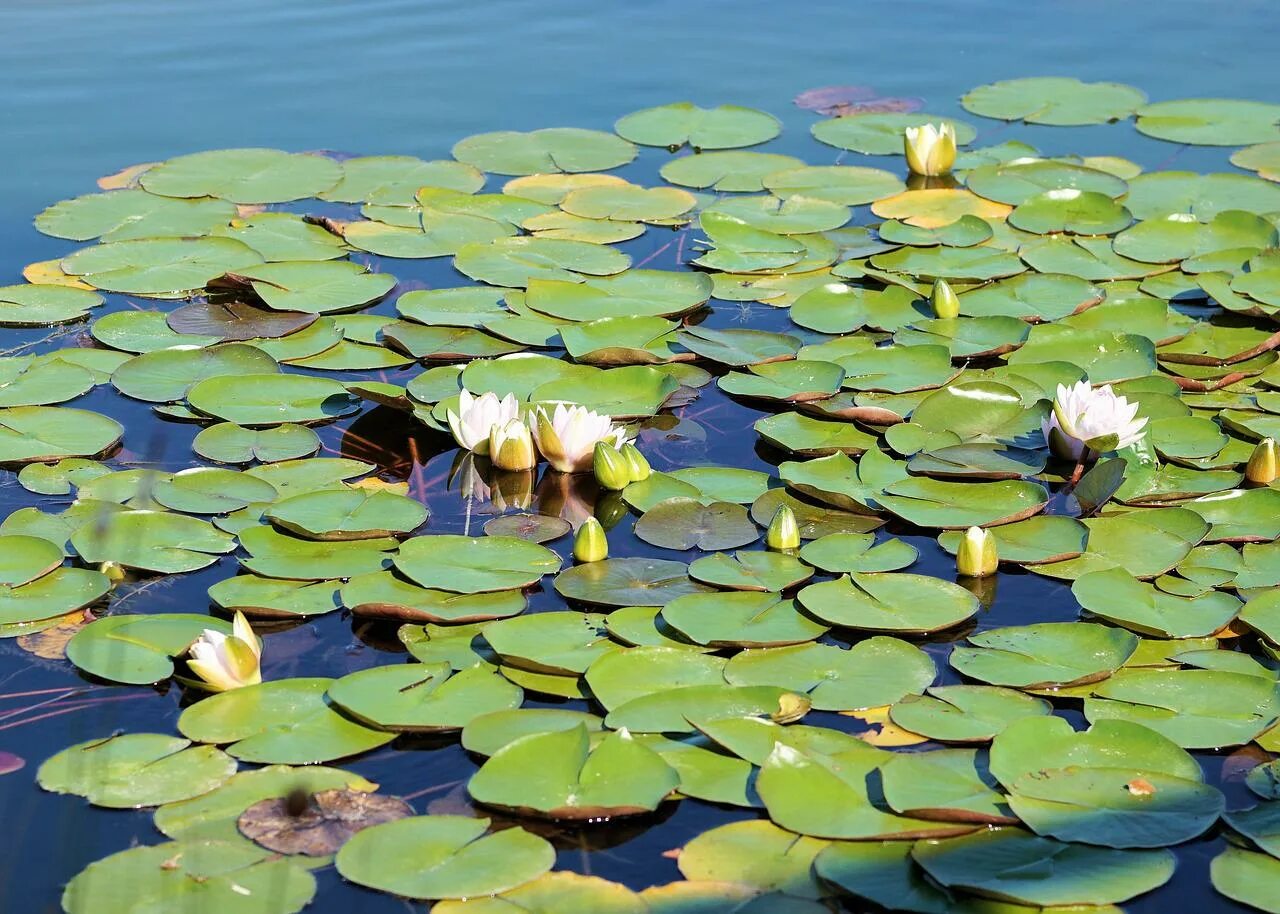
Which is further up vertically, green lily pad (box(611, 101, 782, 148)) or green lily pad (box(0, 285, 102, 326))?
green lily pad (box(611, 101, 782, 148))

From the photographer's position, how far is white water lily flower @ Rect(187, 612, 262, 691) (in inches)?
110

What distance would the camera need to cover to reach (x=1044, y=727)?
2607 mm

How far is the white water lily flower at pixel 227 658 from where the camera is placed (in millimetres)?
2807

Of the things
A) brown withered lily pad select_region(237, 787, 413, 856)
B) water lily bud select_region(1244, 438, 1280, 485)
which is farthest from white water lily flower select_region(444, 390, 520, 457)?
water lily bud select_region(1244, 438, 1280, 485)

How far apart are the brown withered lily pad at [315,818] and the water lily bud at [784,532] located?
46.0 inches

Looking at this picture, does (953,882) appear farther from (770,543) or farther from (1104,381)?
(1104,381)

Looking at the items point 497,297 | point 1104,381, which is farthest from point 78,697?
point 1104,381

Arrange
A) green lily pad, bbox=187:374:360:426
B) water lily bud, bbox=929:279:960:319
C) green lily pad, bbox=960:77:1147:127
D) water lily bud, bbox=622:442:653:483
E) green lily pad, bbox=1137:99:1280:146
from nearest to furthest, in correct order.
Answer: water lily bud, bbox=622:442:653:483 → green lily pad, bbox=187:374:360:426 → water lily bud, bbox=929:279:960:319 → green lily pad, bbox=1137:99:1280:146 → green lily pad, bbox=960:77:1147:127

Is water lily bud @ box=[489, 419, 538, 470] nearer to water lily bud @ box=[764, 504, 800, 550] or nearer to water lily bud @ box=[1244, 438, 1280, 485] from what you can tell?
water lily bud @ box=[764, 504, 800, 550]

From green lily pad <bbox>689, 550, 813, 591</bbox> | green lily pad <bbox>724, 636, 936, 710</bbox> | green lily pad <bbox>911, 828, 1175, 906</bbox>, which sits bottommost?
green lily pad <bbox>911, 828, 1175, 906</bbox>

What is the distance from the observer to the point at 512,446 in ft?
12.2

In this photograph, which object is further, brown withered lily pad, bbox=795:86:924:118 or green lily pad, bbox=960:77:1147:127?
brown withered lily pad, bbox=795:86:924:118

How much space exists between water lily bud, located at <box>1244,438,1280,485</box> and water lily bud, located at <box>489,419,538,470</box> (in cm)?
193

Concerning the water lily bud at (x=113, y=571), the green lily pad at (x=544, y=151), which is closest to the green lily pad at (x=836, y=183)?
the green lily pad at (x=544, y=151)
